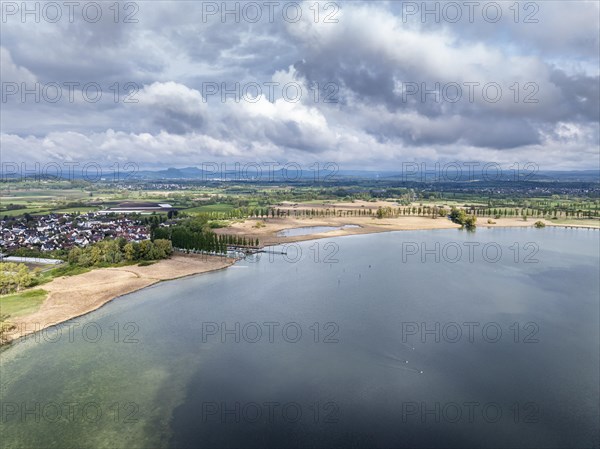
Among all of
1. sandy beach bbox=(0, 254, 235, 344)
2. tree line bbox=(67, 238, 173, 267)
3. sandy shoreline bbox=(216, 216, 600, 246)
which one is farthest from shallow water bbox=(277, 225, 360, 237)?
tree line bbox=(67, 238, 173, 267)

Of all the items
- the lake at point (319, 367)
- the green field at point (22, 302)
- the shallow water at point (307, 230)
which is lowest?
the lake at point (319, 367)

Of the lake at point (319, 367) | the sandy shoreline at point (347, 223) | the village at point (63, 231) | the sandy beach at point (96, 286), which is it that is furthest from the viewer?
the sandy shoreline at point (347, 223)

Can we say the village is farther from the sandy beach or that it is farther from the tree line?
the sandy beach

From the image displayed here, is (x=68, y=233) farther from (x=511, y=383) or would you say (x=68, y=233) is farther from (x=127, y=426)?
(x=511, y=383)

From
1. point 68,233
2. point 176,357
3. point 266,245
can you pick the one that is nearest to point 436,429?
point 176,357

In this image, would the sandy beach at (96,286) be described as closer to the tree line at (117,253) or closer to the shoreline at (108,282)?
the shoreline at (108,282)

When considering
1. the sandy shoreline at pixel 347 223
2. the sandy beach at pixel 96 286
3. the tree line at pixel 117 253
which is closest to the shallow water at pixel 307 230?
the sandy shoreline at pixel 347 223
